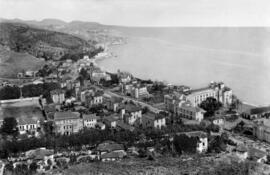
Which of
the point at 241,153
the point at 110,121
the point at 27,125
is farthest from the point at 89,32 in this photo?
the point at 241,153

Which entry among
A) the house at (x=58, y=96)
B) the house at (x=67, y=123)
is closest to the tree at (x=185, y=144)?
the house at (x=67, y=123)

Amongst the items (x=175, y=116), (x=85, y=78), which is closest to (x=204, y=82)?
(x=85, y=78)

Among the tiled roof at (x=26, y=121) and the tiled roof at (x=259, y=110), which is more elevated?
the tiled roof at (x=259, y=110)

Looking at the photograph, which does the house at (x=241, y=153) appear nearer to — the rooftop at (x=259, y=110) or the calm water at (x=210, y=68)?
the rooftop at (x=259, y=110)

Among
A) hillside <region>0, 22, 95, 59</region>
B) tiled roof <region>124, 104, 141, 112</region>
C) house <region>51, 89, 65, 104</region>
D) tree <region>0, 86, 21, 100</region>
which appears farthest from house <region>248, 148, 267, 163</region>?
hillside <region>0, 22, 95, 59</region>

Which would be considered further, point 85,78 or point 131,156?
point 85,78

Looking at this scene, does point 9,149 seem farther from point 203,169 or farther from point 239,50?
point 239,50

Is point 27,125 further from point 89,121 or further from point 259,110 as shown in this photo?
point 259,110
